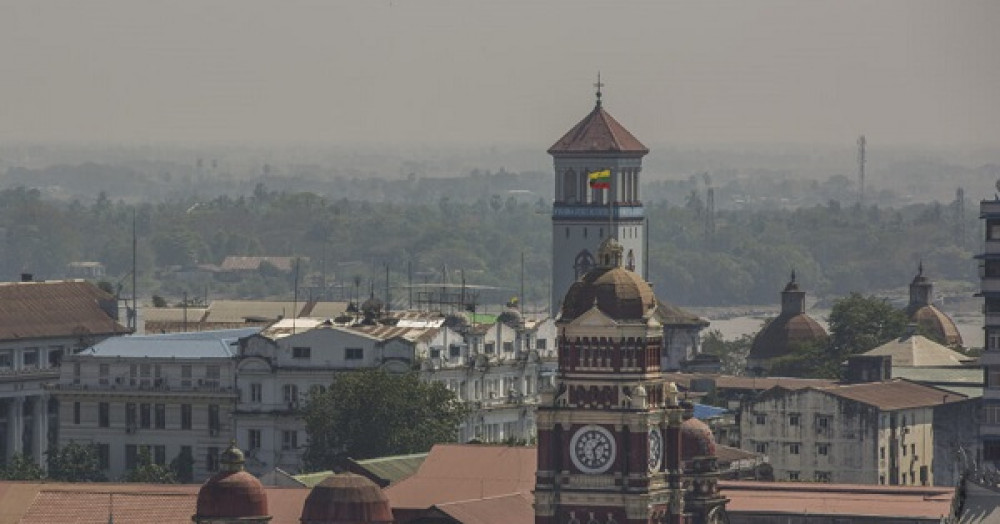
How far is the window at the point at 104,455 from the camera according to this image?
155087 millimetres

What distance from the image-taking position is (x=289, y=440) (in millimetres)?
152875

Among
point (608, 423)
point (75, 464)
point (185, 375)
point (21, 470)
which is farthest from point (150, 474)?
point (608, 423)

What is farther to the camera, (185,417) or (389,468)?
(185,417)

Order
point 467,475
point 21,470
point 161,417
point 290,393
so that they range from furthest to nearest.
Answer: point 161,417 → point 290,393 → point 21,470 → point 467,475

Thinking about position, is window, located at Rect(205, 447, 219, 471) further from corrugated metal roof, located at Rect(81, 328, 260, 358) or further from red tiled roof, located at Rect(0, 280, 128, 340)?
red tiled roof, located at Rect(0, 280, 128, 340)

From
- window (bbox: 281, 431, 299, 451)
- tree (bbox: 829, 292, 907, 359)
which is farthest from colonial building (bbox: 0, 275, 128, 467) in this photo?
tree (bbox: 829, 292, 907, 359)

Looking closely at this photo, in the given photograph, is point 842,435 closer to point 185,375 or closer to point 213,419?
point 213,419

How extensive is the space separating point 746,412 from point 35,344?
27.5m

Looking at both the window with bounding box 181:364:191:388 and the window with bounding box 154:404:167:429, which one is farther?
the window with bounding box 181:364:191:388

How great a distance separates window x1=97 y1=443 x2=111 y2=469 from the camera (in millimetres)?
155087

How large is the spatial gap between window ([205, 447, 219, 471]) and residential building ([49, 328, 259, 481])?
0.10 feet

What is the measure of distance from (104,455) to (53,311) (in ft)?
64.1

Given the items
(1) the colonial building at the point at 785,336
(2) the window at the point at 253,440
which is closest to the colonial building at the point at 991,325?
(2) the window at the point at 253,440

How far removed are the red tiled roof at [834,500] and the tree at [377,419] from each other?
15759mm
